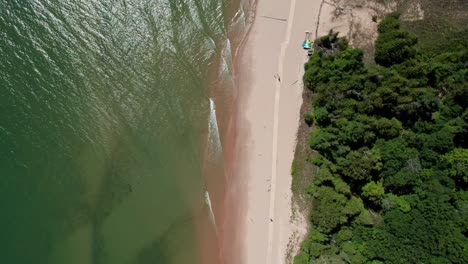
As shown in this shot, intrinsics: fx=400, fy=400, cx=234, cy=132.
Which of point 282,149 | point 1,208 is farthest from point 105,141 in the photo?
point 282,149

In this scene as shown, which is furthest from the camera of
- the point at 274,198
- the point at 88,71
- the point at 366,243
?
the point at 88,71

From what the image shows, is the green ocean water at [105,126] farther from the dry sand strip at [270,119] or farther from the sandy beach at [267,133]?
the dry sand strip at [270,119]

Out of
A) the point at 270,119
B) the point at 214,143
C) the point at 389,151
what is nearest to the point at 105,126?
the point at 214,143

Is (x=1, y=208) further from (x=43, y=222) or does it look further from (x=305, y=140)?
(x=305, y=140)

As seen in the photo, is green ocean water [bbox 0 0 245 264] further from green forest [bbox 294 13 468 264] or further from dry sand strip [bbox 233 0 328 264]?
green forest [bbox 294 13 468 264]

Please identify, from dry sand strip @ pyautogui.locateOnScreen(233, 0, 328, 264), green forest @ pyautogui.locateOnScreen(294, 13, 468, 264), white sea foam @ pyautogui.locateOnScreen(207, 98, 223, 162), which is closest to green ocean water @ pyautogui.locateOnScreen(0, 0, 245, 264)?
white sea foam @ pyautogui.locateOnScreen(207, 98, 223, 162)

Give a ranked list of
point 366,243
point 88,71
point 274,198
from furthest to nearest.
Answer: point 88,71
point 274,198
point 366,243

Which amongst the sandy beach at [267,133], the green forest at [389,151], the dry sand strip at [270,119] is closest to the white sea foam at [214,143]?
the sandy beach at [267,133]
